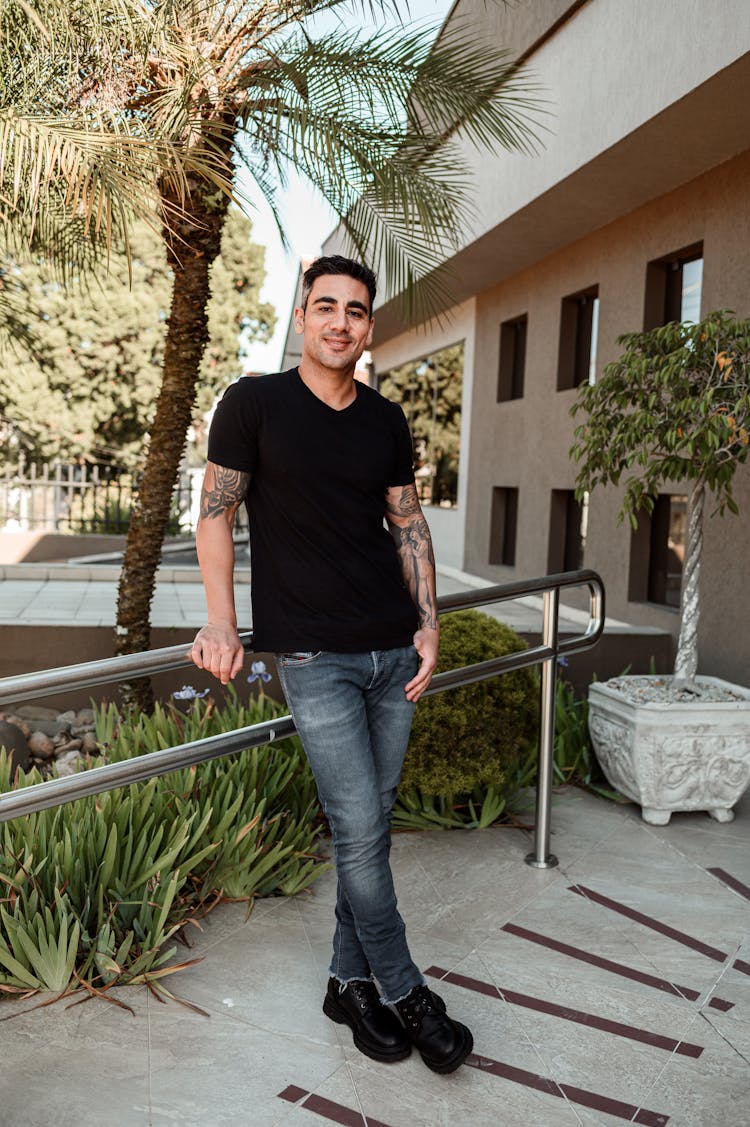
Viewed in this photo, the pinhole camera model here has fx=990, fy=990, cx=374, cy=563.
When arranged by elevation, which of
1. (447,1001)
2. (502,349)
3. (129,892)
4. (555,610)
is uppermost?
(502,349)

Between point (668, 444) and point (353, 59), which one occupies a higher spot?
point (353, 59)

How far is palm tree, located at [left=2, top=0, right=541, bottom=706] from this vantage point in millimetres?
4898

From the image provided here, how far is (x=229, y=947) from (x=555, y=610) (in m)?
1.68

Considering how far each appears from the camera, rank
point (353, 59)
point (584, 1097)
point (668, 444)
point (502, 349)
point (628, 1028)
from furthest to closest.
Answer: point (502, 349) < point (353, 59) < point (668, 444) < point (628, 1028) < point (584, 1097)

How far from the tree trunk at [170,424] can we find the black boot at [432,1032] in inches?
140

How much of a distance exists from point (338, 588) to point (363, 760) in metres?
0.42

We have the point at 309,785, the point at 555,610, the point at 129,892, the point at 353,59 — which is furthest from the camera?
the point at 353,59

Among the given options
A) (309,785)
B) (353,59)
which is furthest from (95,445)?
(309,785)

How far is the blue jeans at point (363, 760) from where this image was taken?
234 cm

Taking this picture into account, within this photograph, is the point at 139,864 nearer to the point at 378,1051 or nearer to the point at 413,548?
the point at 378,1051

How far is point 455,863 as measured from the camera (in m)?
3.89

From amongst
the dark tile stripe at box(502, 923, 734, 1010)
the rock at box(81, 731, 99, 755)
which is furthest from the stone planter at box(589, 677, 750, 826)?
the rock at box(81, 731, 99, 755)

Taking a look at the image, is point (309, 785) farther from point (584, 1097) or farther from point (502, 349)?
point (502, 349)

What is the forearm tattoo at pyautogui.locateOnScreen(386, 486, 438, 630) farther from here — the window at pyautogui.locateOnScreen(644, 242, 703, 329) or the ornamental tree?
the window at pyautogui.locateOnScreen(644, 242, 703, 329)
